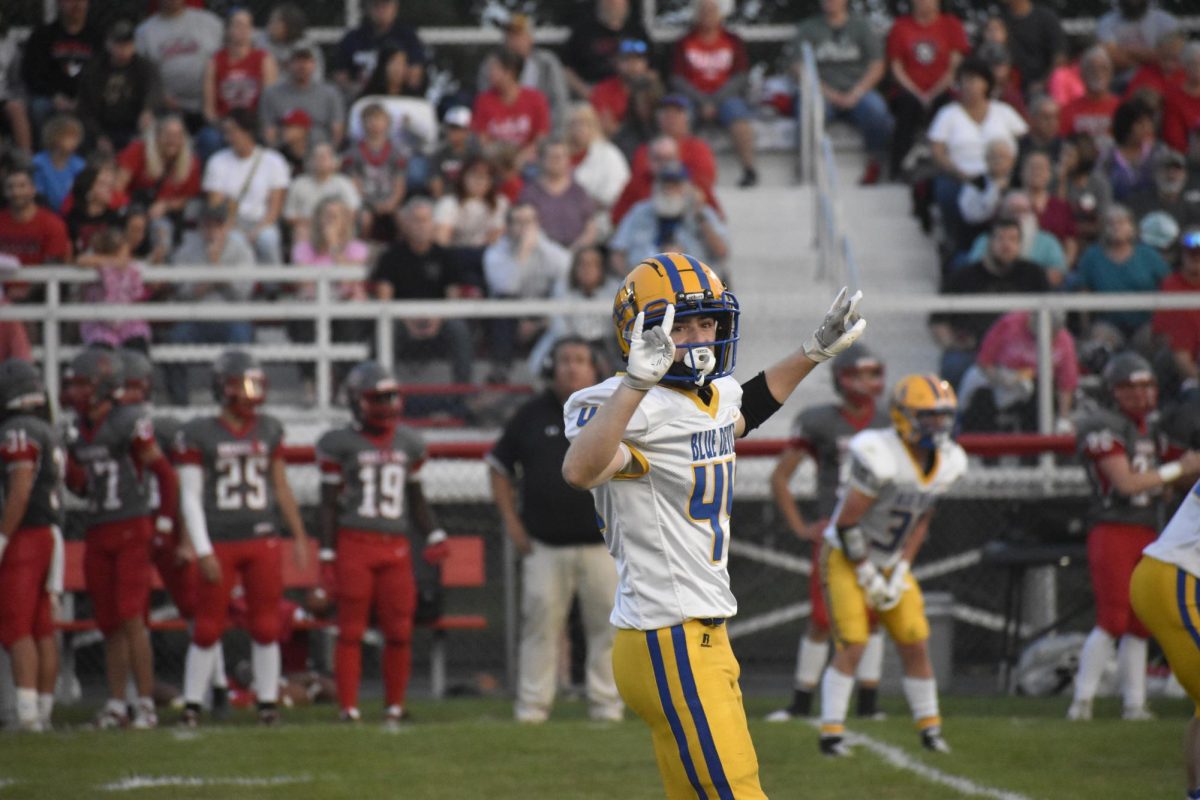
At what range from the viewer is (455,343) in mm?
10438

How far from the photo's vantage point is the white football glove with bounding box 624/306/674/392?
4012 millimetres

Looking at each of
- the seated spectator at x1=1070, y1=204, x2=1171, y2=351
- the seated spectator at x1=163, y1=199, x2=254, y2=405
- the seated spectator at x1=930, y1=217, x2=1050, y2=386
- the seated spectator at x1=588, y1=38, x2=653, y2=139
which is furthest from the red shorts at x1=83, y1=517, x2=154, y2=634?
the seated spectator at x1=1070, y1=204, x2=1171, y2=351

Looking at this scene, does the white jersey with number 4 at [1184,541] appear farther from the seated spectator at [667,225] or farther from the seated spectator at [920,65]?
the seated spectator at [920,65]

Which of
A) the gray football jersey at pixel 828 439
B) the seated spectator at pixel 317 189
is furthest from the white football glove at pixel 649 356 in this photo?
the seated spectator at pixel 317 189

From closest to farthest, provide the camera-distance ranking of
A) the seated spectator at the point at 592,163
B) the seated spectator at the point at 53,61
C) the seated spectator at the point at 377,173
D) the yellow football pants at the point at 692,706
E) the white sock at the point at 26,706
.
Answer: the yellow football pants at the point at 692,706
the white sock at the point at 26,706
the seated spectator at the point at 377,173
the seated spectator at the point at 592,163
the seated spectator at the point at 53,61

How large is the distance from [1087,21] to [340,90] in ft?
21.3

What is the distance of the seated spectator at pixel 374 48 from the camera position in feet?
44.1

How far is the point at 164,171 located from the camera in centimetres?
1226

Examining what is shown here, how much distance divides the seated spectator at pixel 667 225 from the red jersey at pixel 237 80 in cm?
344

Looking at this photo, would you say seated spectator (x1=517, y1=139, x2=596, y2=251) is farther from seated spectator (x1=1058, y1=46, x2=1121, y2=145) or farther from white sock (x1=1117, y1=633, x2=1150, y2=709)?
white sock (x1=1117, y1=633, x2=1150, y2=709)

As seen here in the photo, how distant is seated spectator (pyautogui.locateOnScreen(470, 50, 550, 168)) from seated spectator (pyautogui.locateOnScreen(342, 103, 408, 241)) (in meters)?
0.88

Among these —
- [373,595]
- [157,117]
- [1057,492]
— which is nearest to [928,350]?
[1057,492]

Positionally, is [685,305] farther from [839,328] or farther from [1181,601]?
[1181,601]

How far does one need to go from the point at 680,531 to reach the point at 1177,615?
2159 millimetres
